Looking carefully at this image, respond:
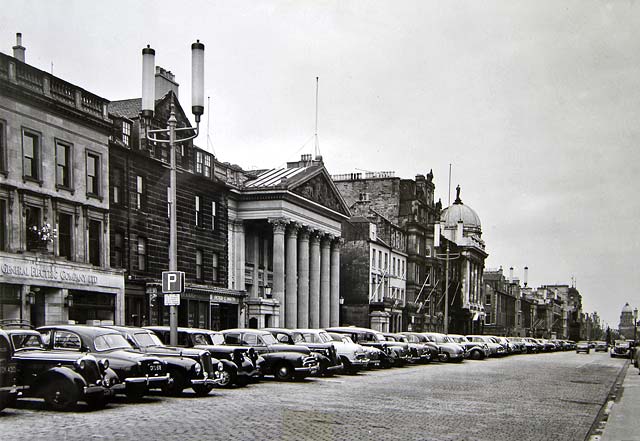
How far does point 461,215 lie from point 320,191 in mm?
83323

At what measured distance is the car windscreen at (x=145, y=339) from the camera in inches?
778

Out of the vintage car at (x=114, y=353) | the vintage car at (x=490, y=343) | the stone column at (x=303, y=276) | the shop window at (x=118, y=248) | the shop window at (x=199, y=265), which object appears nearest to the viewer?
the vintage car at (x=114, y=353)

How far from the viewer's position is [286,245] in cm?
5625

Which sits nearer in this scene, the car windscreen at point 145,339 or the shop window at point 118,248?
the car windscreen at point 145,339

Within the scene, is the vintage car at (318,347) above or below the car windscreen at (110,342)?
below

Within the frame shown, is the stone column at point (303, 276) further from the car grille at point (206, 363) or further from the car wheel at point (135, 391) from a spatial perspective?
the car wheel at point (135, 391)

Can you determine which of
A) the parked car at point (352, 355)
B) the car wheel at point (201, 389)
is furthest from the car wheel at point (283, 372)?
the car wheel at point (201, 389)

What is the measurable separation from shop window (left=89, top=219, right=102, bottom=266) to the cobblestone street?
13.8m

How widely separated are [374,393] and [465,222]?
120 meters

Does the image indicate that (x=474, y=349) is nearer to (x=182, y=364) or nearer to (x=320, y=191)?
(x=320, y=191)

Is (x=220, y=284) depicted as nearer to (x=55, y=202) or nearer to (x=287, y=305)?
(x=287, y=305)

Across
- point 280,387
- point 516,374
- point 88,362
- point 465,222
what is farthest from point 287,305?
point 465,222

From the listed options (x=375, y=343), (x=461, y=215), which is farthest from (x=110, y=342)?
(x=461, y=215)

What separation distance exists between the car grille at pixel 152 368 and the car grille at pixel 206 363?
1.32 meters
